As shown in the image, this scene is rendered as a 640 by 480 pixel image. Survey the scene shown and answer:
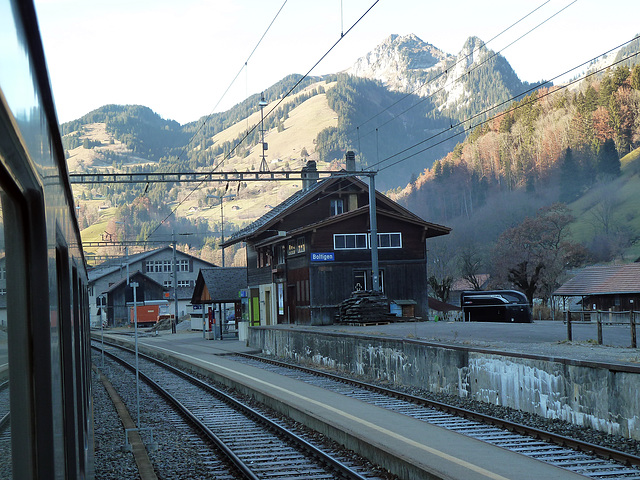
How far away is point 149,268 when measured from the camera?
92.6 m

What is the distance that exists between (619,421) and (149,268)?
8594 cm

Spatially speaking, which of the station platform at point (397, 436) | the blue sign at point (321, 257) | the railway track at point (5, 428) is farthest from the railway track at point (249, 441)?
the blue sign at point (321, 257)

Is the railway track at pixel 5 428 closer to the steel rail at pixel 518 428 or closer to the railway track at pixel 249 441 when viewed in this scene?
the railway track at pixel 249 441

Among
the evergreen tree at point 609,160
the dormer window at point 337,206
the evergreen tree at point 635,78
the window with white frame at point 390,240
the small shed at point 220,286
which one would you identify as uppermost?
the evergreen tree at point 635,78

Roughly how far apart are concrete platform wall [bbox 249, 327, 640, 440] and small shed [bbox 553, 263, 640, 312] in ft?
104

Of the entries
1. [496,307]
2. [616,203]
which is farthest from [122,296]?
[616,203]

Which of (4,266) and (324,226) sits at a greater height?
(324,226)

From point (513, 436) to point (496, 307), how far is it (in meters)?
27.8

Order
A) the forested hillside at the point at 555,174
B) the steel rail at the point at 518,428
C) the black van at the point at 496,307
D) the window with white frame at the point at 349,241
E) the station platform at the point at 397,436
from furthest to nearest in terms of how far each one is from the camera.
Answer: the forested hillside at the point at 555,174, the window with white frame at the point at 349,241, the black van at the point at 496,307, the steel rail at the point at 518,428, the station platform at the point at 397,436

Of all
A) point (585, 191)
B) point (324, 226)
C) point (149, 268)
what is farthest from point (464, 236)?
point (324, 226)

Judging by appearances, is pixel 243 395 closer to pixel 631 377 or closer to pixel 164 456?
pixel 164 456

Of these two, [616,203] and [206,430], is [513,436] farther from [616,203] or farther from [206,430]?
[616,203]

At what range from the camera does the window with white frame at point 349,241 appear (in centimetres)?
3903

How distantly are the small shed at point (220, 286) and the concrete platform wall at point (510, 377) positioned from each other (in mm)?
23499
